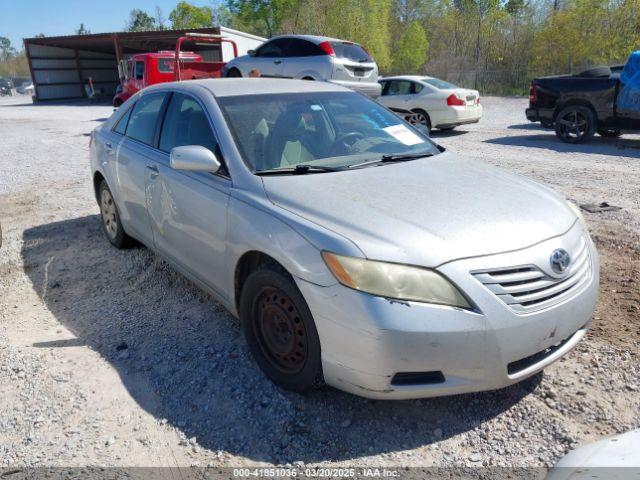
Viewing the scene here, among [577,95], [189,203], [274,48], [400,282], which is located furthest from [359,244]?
[274,48]

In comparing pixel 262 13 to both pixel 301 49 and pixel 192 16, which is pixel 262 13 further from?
pixel 301 49

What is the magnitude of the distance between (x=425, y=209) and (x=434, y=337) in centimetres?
72

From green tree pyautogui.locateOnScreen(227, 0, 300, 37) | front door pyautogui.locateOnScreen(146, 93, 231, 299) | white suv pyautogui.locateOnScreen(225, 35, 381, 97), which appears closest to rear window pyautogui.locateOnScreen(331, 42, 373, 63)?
white suv pyautogui.locateOnScreen(225, 35, 381, 97)

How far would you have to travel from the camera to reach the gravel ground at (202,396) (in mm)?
2428

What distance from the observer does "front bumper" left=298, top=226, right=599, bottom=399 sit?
219 cm

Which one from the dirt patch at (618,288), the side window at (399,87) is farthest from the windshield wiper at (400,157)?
the side window at (399,87)

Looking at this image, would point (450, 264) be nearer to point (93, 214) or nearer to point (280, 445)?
point (280, 445)

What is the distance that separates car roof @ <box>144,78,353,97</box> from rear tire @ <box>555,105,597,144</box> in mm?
8402

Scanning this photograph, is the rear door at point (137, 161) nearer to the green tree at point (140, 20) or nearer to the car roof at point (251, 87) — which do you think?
the car roof at point (251, 87)

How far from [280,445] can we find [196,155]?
1.70 m

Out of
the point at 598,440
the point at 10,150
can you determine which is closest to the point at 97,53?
the point at 10,150

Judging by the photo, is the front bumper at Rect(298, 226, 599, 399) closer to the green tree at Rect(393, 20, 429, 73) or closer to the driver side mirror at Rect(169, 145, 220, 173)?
the driver side mirror at Rect(169, 145, 220, 173)

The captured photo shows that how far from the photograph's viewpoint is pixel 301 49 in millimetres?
12125

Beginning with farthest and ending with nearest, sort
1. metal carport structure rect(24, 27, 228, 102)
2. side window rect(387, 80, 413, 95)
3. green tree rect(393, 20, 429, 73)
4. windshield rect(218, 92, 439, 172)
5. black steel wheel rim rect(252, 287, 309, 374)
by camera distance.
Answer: green tree rect(393, 20, 429, 73)
metal carport structure rect(24, 27, 228, 102)
side window rect(387, 80, 413, 95)
windshield rect(218, 92, 439, 172)
black steel wheel rim rect(252, 287, 309, 374)
